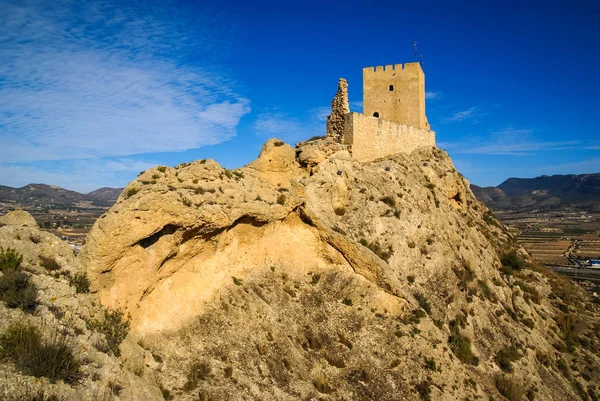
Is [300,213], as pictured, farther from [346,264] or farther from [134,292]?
[134,292]

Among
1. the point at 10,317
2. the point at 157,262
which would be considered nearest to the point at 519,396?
the point at 157,262

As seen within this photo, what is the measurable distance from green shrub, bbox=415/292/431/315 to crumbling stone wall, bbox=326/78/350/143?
10.3 meters

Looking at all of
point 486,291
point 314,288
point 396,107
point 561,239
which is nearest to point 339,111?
point 396,107

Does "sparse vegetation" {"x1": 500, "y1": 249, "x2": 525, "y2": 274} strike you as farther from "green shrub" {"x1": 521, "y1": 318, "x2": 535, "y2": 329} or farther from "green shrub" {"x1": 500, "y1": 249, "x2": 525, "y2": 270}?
"green shrub" {"x1": 521, "y1": 318, "x2": 535, "y2": 329}

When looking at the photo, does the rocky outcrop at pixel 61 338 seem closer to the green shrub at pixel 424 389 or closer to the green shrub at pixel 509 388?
the green shrub at pixel 424 389

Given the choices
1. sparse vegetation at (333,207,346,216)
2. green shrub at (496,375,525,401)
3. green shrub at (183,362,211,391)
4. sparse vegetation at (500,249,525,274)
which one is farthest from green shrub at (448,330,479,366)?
green shrub at (183,362,211,391)

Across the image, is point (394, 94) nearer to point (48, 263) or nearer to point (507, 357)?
point (507, 357)

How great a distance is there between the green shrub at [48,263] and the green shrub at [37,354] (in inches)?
116

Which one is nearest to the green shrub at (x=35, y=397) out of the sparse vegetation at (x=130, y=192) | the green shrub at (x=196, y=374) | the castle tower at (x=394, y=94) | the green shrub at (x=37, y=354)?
the green shrub at (x=37, y=354)

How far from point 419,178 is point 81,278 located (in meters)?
21.4

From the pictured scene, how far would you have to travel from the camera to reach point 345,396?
13.5 metres

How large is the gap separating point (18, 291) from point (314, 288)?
34.5ft

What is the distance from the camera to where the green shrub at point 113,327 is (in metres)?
10.2

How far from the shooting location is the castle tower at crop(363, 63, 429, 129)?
29.2 metres
